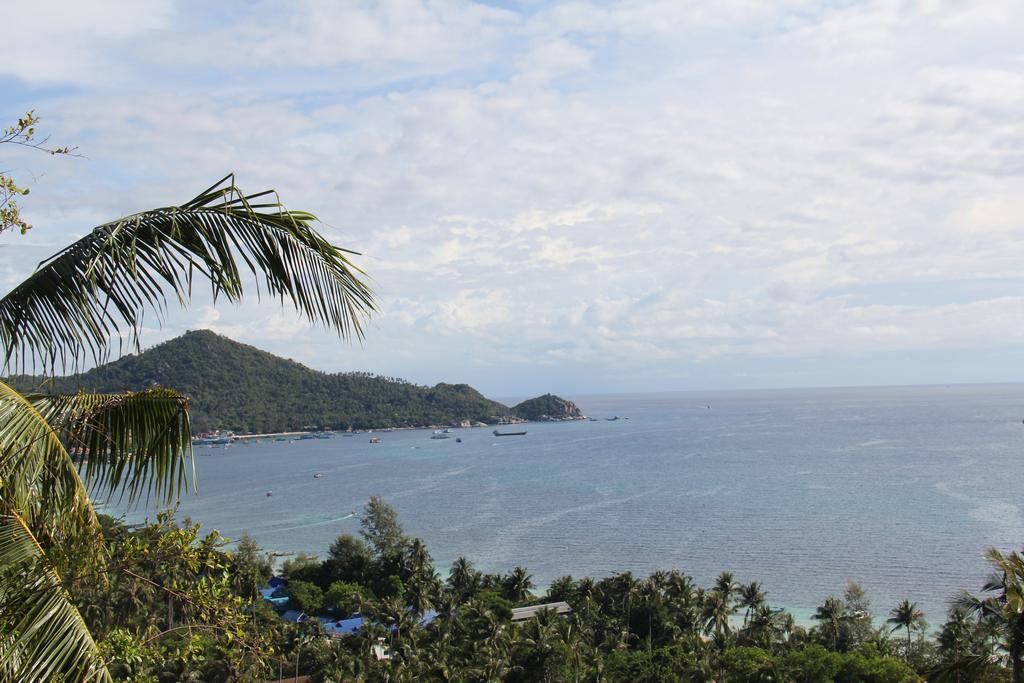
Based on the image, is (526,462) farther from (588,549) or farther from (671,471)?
(588,549)

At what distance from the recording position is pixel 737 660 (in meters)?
27.8

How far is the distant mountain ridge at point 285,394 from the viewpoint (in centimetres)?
13475

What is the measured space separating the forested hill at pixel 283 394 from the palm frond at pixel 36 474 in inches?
4245

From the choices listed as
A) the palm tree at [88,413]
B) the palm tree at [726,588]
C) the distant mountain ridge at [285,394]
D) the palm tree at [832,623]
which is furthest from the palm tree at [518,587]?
the distant mountain ridge at [285,394]

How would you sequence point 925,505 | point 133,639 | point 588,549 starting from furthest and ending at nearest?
point 925,505 → point 588,549 → point 133,639

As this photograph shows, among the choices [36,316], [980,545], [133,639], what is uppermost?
[36,316]

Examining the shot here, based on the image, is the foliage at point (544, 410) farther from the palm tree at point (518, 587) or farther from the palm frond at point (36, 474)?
the palm frond at point (36, 474)

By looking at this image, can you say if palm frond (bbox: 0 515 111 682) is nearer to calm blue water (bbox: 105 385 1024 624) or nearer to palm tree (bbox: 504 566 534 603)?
palm tree (bbox: 504 566 534 603)

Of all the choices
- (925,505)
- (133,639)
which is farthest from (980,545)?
(133,639)

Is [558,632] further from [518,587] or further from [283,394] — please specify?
[283,394]

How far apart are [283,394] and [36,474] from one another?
164576 millimetres

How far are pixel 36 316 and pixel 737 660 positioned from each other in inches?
1124

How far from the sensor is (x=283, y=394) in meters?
161

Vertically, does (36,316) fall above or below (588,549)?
above
